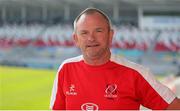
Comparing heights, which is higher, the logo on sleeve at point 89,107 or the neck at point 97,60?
the neck at point 97,60

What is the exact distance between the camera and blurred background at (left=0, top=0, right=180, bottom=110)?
53.2 ft

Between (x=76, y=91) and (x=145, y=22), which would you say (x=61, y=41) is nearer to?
(x=145, y=22)

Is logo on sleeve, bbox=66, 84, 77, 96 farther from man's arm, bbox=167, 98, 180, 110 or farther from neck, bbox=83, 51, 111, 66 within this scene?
man's arm, bbox=167, 98, 180, 110

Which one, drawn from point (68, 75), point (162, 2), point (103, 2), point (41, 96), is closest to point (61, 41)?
point (103, 2)

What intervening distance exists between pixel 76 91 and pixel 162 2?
15908mm

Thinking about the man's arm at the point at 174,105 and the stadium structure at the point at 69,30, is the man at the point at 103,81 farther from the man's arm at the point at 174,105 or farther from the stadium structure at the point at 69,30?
the stadium structure at the point at 69,30

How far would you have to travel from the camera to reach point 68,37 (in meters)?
19.4

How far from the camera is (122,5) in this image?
60.6ft

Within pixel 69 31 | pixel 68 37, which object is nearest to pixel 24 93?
pixel 68 37

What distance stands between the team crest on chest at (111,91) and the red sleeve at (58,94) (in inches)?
6.6

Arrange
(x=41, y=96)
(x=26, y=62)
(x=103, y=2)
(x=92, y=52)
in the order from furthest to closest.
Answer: (x=103, y=2) → (x=26, y=62) → (x=41, y=96) → (x=92, y=52)

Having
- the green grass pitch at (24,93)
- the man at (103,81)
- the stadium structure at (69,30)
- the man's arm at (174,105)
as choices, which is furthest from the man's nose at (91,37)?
the stadium structure at (69,30)

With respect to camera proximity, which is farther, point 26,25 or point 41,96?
point 26,25

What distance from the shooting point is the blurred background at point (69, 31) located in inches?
639
